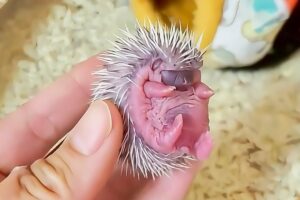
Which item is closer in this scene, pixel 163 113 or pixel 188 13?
pixel 163 113

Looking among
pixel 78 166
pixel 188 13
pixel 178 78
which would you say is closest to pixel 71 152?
pixel 78 166

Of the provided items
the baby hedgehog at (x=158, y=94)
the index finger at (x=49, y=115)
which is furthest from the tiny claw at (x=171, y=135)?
the index finger at (x=49, y=115)

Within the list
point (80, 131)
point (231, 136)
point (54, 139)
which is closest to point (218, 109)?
point (231, 136)

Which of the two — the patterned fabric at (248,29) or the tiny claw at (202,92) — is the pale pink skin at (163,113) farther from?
the patterned fabric at (248,29)

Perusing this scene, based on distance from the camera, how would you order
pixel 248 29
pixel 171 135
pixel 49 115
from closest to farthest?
pixel 171 135
pixel 49 115
pixel 248 29

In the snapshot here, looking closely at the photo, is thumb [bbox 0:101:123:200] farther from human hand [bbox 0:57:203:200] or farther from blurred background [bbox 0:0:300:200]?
blurred background [bbox 0:0:300:200]

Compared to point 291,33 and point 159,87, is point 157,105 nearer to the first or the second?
point 159,87

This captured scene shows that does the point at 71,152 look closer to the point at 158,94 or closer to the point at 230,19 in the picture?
the point at 158,94

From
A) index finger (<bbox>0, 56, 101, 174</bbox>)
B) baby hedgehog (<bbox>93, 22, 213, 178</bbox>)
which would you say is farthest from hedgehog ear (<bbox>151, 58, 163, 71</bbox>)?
index finger (<bbox>0, 56, 101, 174</bbox>)
